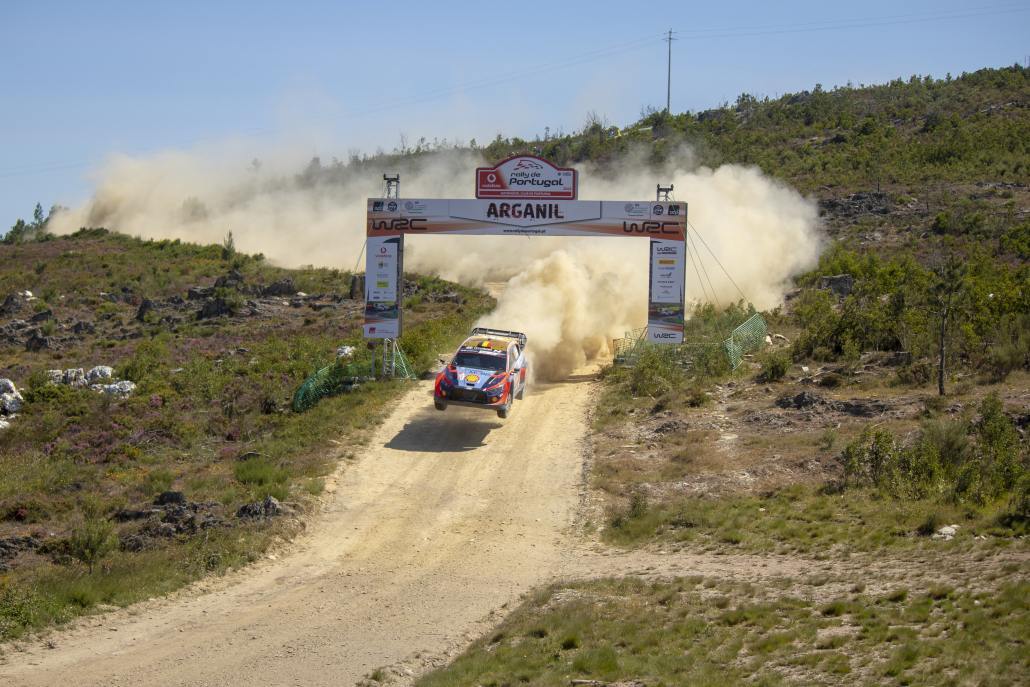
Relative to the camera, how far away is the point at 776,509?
61.9 ft

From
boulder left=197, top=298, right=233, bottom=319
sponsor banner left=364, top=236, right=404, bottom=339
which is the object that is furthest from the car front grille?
boulder left=197, top=298, right=233, bottom=319

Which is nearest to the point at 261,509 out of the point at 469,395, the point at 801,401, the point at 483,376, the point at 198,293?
the point at 469,395

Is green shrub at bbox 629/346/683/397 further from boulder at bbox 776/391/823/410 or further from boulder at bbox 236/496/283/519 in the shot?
boulder at bbox 236/496/283/519

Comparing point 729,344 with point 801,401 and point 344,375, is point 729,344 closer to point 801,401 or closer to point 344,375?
point 801,401

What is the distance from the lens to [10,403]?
106ft

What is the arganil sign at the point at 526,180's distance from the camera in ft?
96.1

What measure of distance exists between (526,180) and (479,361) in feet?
21.2

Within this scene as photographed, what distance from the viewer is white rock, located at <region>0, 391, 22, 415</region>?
105ft

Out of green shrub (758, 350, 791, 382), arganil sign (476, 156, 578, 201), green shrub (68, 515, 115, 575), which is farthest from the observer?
green shrub (758, 350, 791, 382)

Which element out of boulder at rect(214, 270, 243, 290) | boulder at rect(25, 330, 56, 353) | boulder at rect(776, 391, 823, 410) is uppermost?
boulder at rect(214, 270, 243, 290)

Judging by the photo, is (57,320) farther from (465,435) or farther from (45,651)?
(45,651)

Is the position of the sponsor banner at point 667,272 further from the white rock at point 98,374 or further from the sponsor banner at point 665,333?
the white rock at point 98,374

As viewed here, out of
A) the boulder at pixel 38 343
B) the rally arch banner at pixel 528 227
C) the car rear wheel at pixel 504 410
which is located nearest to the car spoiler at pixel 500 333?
the car rear wheel at pixel 504 410

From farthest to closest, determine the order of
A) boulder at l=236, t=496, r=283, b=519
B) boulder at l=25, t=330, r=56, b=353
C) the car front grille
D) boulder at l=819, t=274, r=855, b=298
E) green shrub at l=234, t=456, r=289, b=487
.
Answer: boulder at l=819, t=274, r=855, b=298, boulder at l=25, t=330, r=56, b=353, the car front grille, green shrub at l=234, t=456, r=289, b=487, boulder at l=236, t=496, r=283, b=519
